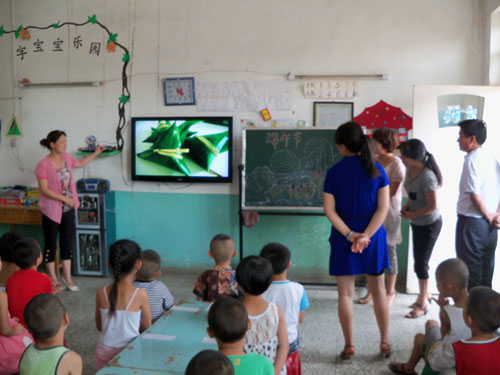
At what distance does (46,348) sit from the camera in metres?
1.52

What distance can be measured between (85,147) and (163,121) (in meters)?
0.95

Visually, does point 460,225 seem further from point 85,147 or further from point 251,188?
point 85,147

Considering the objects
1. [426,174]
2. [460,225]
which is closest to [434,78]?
[426,174]

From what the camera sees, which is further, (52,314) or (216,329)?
(52,314)

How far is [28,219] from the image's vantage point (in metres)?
4.59

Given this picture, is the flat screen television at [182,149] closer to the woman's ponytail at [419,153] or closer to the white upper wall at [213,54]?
the white upper wall at [213,54]

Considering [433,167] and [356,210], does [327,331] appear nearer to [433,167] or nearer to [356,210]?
[356,210]

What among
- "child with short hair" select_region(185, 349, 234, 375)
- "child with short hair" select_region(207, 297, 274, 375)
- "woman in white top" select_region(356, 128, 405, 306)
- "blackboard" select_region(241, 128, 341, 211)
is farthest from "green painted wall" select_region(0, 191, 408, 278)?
"child with short hair" select_region(185, 349, 234, 375)

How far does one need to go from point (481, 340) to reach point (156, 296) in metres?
1.41

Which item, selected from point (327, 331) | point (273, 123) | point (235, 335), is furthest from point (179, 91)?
point (235, 335)

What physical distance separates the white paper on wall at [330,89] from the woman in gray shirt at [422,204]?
45.4 inches

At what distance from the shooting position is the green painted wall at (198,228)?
448cm

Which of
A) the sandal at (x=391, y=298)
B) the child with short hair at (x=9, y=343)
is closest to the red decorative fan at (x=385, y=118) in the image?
the sandal at (x=391, y=298)

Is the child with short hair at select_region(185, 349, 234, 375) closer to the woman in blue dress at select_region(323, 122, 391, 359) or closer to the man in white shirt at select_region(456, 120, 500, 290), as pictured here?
the woman in blue dress at select_region(323, 122, 391, 359)
